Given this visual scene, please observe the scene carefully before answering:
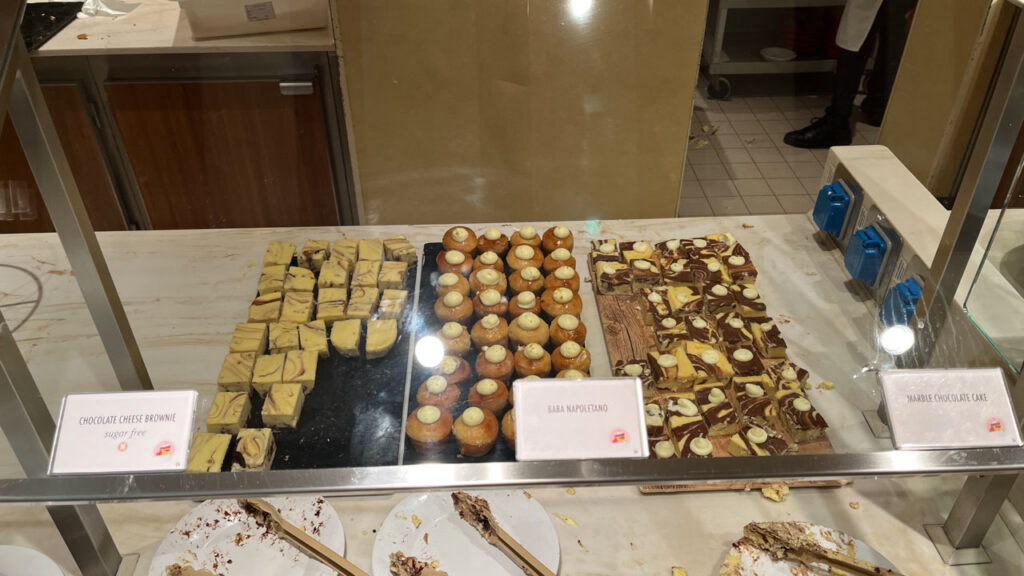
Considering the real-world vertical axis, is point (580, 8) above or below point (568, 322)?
above

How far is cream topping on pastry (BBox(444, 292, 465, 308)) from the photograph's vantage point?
1632 millimetres

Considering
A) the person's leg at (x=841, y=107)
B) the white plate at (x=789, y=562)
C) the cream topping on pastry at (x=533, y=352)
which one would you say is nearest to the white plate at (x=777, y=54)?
the person's leg at (x=841, y=107)

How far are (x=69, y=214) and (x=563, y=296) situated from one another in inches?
37.6

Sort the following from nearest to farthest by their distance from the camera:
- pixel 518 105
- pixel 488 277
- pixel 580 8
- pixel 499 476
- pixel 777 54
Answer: pixel 499 476
pixel 488 277
pixel 580 8
pixel 518 105
pixel 777 54

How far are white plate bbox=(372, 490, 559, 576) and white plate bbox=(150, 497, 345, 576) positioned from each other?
0.29 ft

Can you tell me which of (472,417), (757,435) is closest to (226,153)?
(472,417)

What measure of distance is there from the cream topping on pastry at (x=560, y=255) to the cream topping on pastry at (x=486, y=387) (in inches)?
18.0

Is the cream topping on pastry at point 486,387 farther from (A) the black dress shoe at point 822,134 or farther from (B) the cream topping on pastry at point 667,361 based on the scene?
(A) the black dress shoe at point 822,134

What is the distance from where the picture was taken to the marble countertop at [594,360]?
4.16 feet

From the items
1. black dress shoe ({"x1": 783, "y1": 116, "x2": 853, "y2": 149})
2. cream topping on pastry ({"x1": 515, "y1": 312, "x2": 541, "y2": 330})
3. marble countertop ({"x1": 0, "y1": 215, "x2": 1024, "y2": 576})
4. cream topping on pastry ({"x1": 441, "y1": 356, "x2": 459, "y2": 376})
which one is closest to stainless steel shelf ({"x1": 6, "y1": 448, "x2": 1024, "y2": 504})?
marble countertop ({"x1": 0, "y1": 215, "x2": 1024, "y2": 576})

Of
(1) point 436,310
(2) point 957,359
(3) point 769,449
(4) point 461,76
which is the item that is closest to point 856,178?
(2) point 957,359

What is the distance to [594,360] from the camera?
159cm

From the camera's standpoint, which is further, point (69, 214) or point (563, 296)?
point (563, 296)

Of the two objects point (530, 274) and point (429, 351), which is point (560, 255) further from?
point (429, 351)
